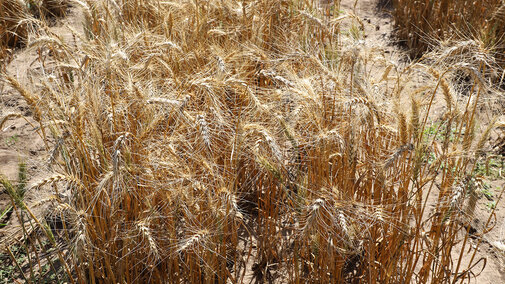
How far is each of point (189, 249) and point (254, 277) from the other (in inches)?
26.0

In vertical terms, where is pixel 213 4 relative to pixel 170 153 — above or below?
above

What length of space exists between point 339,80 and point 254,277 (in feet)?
3.49

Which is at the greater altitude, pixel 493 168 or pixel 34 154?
pixel 34 154

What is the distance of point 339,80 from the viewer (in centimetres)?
209

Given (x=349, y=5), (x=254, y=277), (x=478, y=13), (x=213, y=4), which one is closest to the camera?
(x=254, y=277)

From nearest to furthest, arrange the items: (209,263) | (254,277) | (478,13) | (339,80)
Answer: (209,263)
(339,80)
(254,277)
(478,13)

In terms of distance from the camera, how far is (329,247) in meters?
1.67

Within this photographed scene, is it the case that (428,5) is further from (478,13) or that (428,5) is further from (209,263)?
(209,263)

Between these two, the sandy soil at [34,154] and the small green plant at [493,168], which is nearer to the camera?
the sandy soil at [34,154]

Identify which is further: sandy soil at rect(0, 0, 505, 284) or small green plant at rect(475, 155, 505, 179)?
small green plant at rect(475, 155, 505, 179)

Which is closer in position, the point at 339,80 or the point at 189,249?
the point at 189,249

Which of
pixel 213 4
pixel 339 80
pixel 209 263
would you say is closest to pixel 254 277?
pixel 209 263

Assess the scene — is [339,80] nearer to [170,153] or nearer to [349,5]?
[170,153]

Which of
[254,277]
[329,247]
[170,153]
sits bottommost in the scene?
[254,277]
